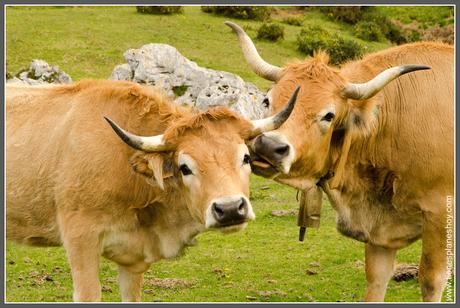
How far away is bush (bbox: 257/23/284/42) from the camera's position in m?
29.5

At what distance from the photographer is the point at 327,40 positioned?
29.1 metres

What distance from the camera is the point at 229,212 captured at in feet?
22.0

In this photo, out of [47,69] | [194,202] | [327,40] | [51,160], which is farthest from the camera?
[327,40]

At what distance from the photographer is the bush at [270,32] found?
96.7ft

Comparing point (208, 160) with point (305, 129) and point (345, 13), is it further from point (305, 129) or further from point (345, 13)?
point (345, 13)

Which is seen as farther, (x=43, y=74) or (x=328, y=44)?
(x=328, y=44)

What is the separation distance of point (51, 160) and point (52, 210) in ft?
1.68

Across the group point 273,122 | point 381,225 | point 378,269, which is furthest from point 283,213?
point 273,122

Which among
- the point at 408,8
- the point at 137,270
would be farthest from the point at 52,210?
the point at 408,8

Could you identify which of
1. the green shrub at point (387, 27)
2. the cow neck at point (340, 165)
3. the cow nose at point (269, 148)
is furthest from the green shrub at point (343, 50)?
the cow nose at point (269, 148)

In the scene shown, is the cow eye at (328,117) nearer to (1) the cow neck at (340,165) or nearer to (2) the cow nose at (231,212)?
(1) the cow neck at (340,165)

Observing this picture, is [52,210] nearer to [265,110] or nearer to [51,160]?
[51,160]

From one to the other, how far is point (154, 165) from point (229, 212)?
1.11m

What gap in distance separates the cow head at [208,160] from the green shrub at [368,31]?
25.1 meters
